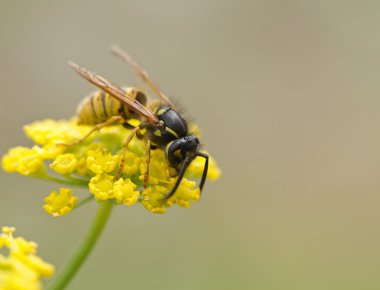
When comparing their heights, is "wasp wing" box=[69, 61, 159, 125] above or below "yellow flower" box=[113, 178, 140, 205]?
above

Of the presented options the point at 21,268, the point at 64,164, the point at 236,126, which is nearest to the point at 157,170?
the point at 64,164

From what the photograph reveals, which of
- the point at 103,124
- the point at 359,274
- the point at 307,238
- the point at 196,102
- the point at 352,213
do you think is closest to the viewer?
the point at 103,124

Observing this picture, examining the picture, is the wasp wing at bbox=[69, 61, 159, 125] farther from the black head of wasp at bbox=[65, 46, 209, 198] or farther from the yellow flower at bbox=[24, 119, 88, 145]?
the yellow flower at bbox=[24, 119, 88, 145]

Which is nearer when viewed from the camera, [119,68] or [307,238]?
[307,238]

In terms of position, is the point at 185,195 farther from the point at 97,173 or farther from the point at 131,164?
the point at 97,173

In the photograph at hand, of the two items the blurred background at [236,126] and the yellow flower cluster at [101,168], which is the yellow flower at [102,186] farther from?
the blurred background at [236,126]

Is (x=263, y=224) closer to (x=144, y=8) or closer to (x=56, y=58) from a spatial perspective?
(x=56, y=58)

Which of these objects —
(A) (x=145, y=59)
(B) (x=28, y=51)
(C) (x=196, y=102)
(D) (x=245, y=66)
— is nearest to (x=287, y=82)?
(D) (x=245, y=66)

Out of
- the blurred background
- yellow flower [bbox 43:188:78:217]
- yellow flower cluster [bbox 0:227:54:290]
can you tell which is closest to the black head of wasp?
yellow flower [bbox 43:188:78:217]
